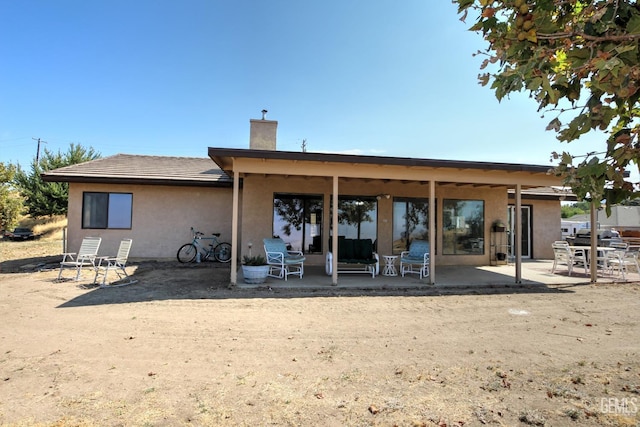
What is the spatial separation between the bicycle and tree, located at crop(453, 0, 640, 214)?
10.4 m

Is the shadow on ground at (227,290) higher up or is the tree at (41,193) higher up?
the tree at (41,193)

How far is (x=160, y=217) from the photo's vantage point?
1092cm

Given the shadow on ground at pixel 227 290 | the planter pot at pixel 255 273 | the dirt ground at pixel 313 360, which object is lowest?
the dirt ground at pixel 313 360

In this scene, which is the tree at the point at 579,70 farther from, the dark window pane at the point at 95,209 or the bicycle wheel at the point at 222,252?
the dark window pane at the point at 95,209

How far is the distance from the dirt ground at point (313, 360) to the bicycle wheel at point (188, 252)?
447cm

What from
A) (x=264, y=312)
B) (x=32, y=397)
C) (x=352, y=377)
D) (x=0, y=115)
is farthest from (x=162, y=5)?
(x=0, y=115)

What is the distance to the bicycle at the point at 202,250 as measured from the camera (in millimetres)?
10812

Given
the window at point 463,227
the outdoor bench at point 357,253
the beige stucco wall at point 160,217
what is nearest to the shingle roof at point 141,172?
the beige stucco wall at point 160,217

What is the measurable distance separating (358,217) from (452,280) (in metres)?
3.18

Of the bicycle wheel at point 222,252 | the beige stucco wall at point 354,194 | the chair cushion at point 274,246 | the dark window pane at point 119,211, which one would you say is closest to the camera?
the chair cushion at point 274,246

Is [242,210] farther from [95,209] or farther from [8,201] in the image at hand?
[8,201]

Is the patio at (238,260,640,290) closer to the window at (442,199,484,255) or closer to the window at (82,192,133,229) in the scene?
the window at (442,199,484,255)

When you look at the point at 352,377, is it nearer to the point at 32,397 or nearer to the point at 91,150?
the point at 32,397

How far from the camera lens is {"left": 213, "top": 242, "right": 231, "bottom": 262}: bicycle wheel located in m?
11.0
